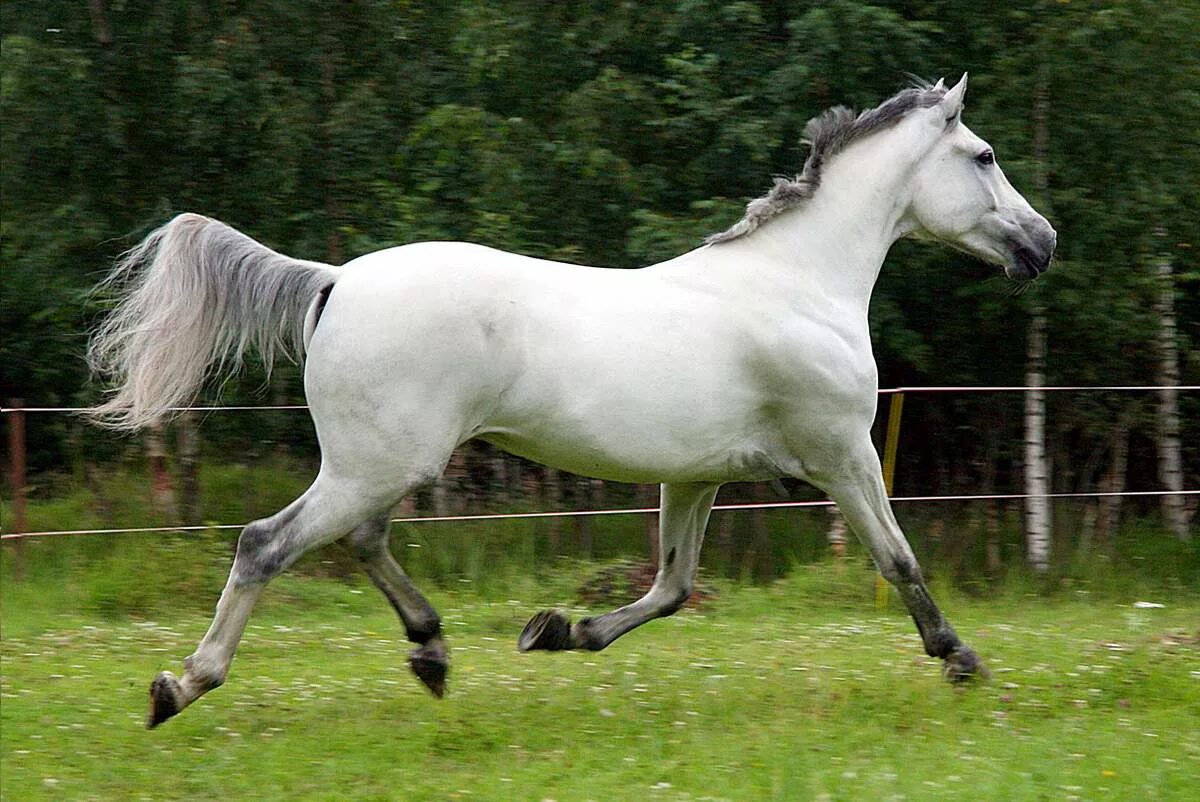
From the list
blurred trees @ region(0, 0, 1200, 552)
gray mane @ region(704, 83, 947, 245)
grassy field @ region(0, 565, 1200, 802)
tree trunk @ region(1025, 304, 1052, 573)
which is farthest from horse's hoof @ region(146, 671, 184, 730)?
tree trunk @ region(1025, 304, 1052, 573)

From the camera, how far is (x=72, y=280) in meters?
10.6

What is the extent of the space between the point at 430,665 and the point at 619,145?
564 cm

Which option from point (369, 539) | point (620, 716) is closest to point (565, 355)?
point (369, 539)

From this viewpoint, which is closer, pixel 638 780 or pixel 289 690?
pixel 638 780

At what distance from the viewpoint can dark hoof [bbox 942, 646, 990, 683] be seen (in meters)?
5.81

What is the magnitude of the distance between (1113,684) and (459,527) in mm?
4555

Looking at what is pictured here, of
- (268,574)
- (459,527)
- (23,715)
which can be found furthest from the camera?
(459,527)

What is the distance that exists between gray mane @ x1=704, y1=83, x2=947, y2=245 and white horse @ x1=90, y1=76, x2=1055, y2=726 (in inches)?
0.4

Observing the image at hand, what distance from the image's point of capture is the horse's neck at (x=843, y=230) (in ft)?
18.9

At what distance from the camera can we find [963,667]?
19.1ft

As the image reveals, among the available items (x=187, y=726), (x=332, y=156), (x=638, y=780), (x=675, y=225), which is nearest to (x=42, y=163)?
(x=332, y=156)

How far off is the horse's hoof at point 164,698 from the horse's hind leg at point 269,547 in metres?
0.04

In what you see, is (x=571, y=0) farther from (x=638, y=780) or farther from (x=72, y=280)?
(x=638, y=780)

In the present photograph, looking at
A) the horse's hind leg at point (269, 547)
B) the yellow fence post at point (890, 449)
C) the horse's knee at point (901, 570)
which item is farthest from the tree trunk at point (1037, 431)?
the horse's hind leg at point (269, 547)
